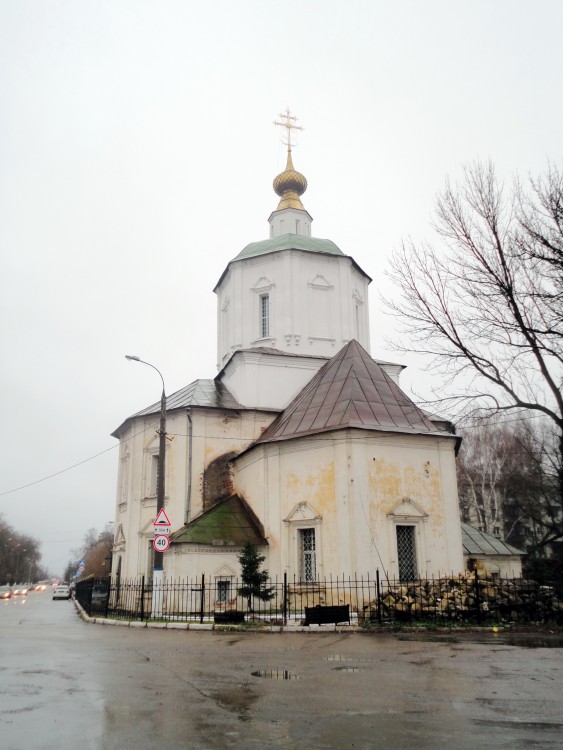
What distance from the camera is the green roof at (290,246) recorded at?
27.4 metres

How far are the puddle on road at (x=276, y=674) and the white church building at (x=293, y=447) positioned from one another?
9.27 metres

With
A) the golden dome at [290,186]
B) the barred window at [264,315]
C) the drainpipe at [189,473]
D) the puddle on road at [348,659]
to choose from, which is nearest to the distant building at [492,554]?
the drainpipe at [189,473]

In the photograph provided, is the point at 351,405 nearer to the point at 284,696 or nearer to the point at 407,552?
the point at 407,552

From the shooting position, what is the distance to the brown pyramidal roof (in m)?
19.1

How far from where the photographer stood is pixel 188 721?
18.6ft

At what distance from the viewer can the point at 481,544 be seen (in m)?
27.2

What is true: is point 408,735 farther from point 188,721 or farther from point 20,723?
point 20,723

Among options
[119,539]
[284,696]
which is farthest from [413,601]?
[119,539]

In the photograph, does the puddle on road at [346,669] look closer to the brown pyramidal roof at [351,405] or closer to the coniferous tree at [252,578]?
the coniferous tree at [252,578]

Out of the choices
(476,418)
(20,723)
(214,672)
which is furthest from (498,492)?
(20,723)

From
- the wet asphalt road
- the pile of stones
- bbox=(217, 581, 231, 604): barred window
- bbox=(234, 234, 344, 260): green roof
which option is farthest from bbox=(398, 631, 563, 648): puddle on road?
bbox=(234, 234, 344, 260): green roof

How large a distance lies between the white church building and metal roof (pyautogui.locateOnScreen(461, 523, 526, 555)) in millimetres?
6321

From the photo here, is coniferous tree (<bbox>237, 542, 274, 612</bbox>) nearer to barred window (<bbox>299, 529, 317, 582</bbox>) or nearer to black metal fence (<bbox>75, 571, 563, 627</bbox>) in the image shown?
black metal fence (<bbox>75, 571, 563, 627</bbox>)

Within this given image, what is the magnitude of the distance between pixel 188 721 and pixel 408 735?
1.96m
